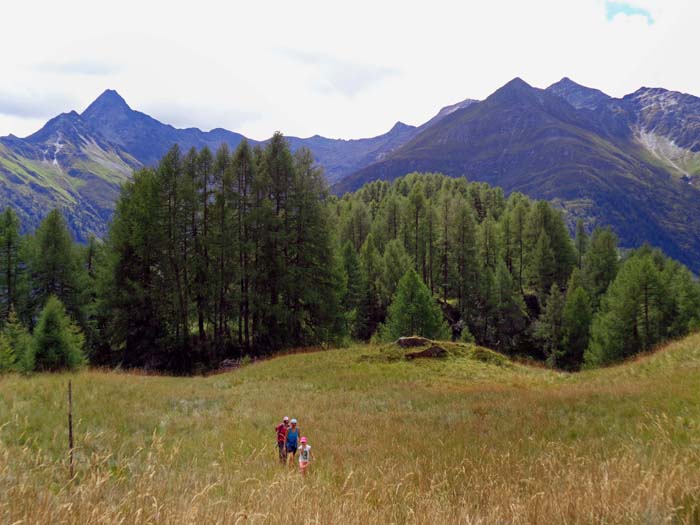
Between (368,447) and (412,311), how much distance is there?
2871 centimetres

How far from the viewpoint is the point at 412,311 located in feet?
125

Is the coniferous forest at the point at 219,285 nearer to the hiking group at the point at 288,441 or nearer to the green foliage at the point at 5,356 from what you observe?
the green foliage at the point at 5,356

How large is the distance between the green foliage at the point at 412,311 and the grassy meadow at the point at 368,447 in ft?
44.7

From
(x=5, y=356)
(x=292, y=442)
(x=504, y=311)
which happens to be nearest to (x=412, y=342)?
(x=292, y=442)

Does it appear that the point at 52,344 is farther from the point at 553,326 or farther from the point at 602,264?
the point at 602,264

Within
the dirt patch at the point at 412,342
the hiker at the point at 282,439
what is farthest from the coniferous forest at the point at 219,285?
the hiker at the point at 282,439

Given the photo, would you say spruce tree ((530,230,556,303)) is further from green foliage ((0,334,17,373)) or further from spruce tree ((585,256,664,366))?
green foliage ((0,334,17,373))

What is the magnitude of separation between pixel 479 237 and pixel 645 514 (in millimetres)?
62874

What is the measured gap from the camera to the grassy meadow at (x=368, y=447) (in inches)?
166

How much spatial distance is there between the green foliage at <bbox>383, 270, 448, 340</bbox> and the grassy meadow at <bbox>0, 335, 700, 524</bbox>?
13638 millimetres

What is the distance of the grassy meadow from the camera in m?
4.21

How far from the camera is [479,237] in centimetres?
6412

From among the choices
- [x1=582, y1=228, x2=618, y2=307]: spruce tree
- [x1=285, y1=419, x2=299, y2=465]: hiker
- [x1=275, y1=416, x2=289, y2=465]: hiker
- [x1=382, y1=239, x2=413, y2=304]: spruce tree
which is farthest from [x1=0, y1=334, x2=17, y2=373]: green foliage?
[x1=582, y1=228, x2=618, y2=307]: spruce tree

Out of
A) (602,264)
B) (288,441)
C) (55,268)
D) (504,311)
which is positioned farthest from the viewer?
(602,264)
